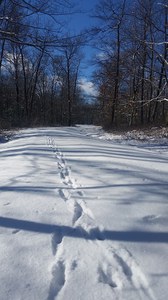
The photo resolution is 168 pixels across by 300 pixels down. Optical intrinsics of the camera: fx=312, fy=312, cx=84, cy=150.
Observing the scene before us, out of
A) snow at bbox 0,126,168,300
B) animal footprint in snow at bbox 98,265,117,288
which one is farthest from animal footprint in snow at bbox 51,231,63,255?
animal footprint in snow at bbox 98,265,117,288

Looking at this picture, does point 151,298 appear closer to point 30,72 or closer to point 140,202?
point 140,202

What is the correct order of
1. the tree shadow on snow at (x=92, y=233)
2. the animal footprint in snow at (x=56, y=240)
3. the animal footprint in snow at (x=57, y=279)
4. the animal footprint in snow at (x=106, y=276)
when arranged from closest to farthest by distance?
the animal footprint in snow at (x=57, y=279)
the animal footprint in snow at (x=106, y=276)
the animal footprint in snow at (x=56, y=240)
the tree shadow on snow at (x=92, y=233)

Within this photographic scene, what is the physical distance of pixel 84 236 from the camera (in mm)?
3129

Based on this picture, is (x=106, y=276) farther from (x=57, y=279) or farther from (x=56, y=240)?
(x=56, y=240)

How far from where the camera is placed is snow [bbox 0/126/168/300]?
2.30m

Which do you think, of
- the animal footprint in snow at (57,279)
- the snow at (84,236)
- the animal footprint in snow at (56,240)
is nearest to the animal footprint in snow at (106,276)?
the snow at (84,236)

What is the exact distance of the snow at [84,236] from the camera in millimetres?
2299

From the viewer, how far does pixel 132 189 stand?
4.64 metres

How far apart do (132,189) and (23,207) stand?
1649 millimetres

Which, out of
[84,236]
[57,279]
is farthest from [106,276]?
[84,236]

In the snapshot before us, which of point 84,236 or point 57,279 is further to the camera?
point 84,236

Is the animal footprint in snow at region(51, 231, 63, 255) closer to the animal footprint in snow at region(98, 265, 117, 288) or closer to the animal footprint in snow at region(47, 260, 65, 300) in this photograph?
the animal footprint in snow at region(47, 260, 65, 300)

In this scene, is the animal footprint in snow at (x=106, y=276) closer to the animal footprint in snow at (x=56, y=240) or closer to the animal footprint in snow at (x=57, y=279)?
the animal footprint in snow at (x=57, y=279)

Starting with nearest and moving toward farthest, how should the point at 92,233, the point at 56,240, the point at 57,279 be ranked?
1. the point at 57,279
2. the point at 56,240
3. the point at 92,233
